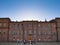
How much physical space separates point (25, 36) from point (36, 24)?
22.8ft

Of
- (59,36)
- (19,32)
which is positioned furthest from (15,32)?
(59,36)

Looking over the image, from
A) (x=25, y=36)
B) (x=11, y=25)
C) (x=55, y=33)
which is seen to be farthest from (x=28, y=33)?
(x=55, y=33)

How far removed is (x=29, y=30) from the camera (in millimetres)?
48406

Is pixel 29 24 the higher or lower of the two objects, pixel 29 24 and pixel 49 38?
the higher

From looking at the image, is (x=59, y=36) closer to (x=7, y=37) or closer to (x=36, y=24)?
(x=36, y=24)

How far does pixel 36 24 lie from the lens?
4888 cm

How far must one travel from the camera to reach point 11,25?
49.4 m

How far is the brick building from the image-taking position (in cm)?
4800

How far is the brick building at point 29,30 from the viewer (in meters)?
48.0

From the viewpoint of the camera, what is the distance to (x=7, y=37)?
48031 mm

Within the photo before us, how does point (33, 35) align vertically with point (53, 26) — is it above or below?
below

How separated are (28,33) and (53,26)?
1118 cm

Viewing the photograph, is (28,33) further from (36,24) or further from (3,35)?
(3,35)

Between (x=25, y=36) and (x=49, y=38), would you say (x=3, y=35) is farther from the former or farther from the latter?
(x=49, y=38)
